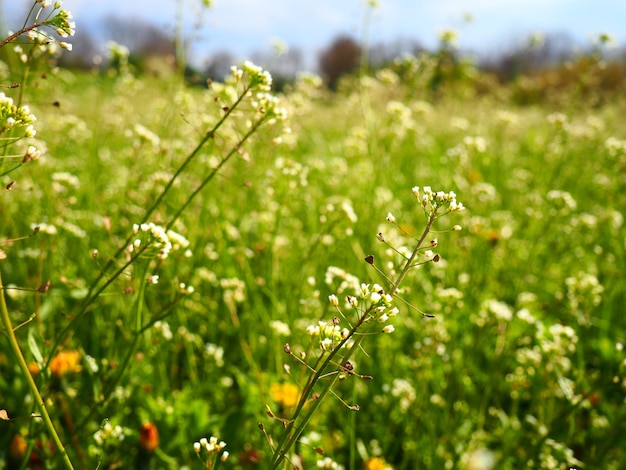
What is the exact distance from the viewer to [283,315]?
2.40 m

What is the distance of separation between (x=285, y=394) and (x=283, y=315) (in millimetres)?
427

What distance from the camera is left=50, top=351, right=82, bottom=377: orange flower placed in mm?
1904

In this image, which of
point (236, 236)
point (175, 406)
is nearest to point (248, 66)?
point (175, 406)

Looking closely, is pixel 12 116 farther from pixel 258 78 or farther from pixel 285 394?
pixel 285 394

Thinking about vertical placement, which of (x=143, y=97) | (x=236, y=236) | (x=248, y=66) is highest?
(x=143, y=97)

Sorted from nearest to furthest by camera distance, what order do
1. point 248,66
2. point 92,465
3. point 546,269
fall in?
point 248,66 → point 92,465 → point 546,269

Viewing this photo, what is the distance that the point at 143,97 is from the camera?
23.1 feet

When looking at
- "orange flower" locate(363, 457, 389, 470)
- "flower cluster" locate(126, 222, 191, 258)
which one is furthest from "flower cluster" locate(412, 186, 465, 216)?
"orange flower" locate(363, 457, 389, 470)

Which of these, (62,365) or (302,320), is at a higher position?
(302,320)

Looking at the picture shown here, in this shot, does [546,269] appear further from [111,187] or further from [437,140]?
[437,140]

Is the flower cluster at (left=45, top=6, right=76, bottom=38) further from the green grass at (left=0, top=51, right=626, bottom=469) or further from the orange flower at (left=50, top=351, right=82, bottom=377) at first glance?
the orange flower at (left=50, top=351, right=82, bottom=377)

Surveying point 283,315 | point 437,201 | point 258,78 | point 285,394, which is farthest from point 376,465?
point 258,78

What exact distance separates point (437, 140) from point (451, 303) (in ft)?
17.2

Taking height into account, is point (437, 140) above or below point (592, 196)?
above
